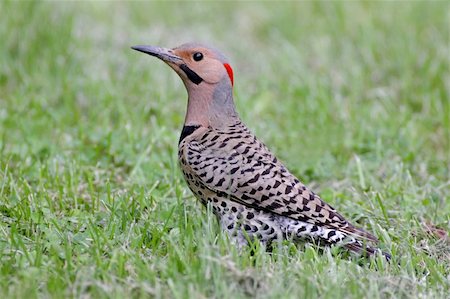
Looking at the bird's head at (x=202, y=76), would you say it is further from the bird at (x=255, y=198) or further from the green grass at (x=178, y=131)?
the green grass at (x=178, y=131)

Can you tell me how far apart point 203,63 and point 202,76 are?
0.24 feet

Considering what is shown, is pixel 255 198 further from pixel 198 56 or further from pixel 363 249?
pixel 198 56

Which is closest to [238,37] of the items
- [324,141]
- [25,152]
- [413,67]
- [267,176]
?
[413,67]

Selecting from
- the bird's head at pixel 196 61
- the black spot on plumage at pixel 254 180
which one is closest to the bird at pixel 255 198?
the black spot on plumage at pixel 254 180

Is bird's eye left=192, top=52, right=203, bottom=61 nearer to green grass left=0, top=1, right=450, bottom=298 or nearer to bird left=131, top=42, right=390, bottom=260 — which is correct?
bird left=131, top=42, right=390, bottom=260

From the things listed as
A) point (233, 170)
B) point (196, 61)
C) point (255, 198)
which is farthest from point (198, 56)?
point (255, 198)

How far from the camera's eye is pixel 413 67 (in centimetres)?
776

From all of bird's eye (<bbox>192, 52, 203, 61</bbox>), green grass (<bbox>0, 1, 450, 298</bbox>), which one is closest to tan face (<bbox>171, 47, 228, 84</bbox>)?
bird's eye (<bbox>192, 52, 203, 61</bbox>)

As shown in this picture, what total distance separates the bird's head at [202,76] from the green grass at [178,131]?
54cm

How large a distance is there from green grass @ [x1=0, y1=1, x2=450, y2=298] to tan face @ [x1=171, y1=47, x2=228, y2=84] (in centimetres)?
75

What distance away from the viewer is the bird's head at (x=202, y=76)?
4.96m

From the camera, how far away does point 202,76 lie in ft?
16.3

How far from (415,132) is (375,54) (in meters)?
1.44

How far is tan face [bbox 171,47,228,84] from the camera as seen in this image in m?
4.95
